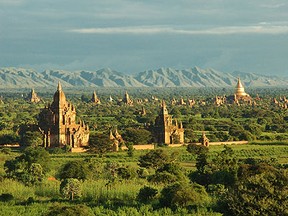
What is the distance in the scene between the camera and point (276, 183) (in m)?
36.8

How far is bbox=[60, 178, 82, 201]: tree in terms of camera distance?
146 ft

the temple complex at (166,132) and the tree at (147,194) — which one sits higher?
the temple complex at (166,132)

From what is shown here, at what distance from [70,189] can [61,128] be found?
36.8m

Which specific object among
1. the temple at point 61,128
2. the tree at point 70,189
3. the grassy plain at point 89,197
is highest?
the temple at point 61,128

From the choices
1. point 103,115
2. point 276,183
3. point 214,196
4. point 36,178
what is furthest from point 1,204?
point 103,115

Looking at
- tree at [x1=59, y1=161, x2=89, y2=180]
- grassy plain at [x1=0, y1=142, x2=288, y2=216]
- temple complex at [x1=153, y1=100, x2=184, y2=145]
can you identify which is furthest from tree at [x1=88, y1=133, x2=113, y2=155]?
tree at [x1=59, y1=161, x2=89, y2=180]

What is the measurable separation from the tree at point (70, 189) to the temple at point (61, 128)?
3432 centimetres

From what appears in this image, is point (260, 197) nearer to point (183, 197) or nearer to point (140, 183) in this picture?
point (183, 197)

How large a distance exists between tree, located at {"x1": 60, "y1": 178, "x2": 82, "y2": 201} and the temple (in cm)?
3432

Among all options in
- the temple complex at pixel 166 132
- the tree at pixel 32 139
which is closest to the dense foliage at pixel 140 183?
the tree at pixel 32 139

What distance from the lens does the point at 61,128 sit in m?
80.9

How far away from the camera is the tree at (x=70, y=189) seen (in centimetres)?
4444

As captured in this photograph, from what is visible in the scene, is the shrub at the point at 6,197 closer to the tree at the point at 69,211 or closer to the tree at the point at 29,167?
the tree at the point at 29,167

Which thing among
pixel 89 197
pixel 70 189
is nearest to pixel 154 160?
pixel 89 197
